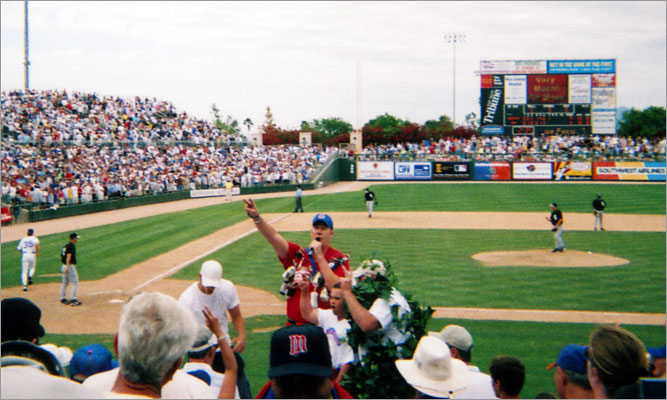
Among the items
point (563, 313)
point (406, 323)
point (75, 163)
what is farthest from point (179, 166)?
point (406, 323)

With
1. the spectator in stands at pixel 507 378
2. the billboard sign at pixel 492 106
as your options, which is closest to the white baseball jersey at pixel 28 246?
the spectator in stands at pixel 507 378

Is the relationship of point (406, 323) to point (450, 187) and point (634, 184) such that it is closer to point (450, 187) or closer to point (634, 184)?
point (450, 187)

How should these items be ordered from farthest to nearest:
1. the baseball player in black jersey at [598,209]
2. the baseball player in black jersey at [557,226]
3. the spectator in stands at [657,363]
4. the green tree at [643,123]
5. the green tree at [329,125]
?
the green tree at [329,125] < the green tree at [643,123] < the baseball player in black jersey at [598,209] < the baseball player in black jersey at [557,226] < the spectator in stands at [657,363]

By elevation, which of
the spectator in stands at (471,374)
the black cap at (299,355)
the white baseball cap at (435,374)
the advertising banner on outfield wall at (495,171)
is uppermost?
the advertising banner on outfield wall at (495,171)

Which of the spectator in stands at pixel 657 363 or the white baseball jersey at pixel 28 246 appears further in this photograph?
the white baseball jersey at pixel 28 246

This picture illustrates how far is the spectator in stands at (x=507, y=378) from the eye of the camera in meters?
4.34

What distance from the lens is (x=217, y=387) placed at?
4.51 m

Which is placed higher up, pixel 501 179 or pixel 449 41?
pixel 449 41

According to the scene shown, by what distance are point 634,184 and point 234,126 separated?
8710 centimetres

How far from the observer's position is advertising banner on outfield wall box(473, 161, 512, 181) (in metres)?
53.9

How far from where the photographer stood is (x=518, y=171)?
53.9 meters

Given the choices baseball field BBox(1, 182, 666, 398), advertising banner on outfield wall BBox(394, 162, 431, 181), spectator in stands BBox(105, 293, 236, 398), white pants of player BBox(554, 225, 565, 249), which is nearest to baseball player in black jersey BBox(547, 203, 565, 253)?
white pants of player BBox(554, 225, 565, 249)

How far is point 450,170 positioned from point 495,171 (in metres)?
3.95

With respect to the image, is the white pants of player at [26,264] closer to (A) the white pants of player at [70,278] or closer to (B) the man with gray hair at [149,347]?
(A) the white pants of player at [70,278]
